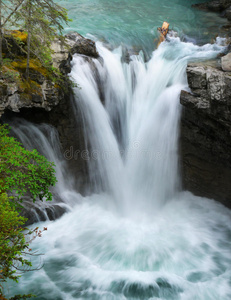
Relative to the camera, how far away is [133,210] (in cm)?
1045

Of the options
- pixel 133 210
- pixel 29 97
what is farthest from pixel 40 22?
pixel 133 210

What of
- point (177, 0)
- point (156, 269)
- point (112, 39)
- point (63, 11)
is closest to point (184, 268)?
point (156, 269)

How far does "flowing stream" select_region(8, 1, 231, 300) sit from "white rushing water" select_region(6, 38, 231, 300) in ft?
0.11

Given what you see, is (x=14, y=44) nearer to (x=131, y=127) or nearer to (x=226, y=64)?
(x=131, y=127)

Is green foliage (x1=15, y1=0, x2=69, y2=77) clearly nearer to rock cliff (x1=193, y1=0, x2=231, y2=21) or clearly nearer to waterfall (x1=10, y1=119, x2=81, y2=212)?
waterfall (x1=10, y1=119, x2=81, y2=212)

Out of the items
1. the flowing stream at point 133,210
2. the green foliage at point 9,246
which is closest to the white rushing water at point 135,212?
the flowing stream at point 133,210

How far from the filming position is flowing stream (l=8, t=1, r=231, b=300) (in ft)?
23.4

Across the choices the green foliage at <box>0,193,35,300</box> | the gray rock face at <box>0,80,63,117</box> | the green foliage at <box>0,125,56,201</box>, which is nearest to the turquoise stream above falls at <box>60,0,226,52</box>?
the gray rock face at <box>0,80,63,117</box>

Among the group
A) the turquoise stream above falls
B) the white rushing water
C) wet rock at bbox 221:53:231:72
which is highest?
the turquoise stream above falls

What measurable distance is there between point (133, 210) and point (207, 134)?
3.69 meters

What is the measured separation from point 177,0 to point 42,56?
1690 cm

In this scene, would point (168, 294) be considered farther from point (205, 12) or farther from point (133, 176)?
point (205, 12)

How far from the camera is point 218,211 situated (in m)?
10.6

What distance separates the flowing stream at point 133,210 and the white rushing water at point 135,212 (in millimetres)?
33
